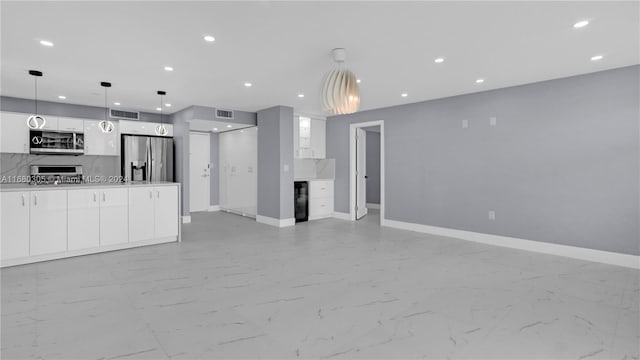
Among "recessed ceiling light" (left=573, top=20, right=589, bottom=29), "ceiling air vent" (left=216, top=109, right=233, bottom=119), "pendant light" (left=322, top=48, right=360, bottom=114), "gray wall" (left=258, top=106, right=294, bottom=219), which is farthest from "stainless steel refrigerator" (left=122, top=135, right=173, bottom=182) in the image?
"recessed ceiling light" (left=573, top=20, right=589, bottom=29)

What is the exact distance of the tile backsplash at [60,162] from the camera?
616 centimetres

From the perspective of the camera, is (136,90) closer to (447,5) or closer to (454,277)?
(447,5)

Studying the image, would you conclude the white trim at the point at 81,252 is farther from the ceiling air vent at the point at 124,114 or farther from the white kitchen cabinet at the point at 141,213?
the ceiling air vent at the point at 124,114

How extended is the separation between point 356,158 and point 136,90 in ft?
14.8

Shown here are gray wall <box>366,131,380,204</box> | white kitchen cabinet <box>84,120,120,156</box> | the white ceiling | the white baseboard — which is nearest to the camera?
the white ceiling

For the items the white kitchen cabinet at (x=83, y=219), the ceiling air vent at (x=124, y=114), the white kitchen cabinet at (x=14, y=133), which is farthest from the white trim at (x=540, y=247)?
the white kitchen cabinet at (x=14, y=133)

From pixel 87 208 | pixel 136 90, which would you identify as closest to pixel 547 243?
pixel 87 208

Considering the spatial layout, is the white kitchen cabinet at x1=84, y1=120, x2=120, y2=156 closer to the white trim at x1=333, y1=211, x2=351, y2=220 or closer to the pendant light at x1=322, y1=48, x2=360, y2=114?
the white trim at x1=333, y1=211, x2=351, y2=220

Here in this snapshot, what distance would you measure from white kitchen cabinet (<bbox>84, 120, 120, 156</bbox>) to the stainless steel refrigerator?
0.56ft

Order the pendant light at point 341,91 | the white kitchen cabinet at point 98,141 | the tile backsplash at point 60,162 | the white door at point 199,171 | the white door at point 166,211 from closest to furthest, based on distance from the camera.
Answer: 1. the pendant light at point 341,91
2. the white door at point 166,211
3. the tile backsplash at point 60,162
4. the white kitchen cabinet at point 98,141
5. the white door at point 199,171

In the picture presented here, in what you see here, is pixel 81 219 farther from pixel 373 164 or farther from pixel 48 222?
pixel 373 164

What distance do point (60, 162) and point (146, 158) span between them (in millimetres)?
1545

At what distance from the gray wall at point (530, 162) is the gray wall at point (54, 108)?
6.07 meters

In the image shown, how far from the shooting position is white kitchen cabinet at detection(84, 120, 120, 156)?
659cm
